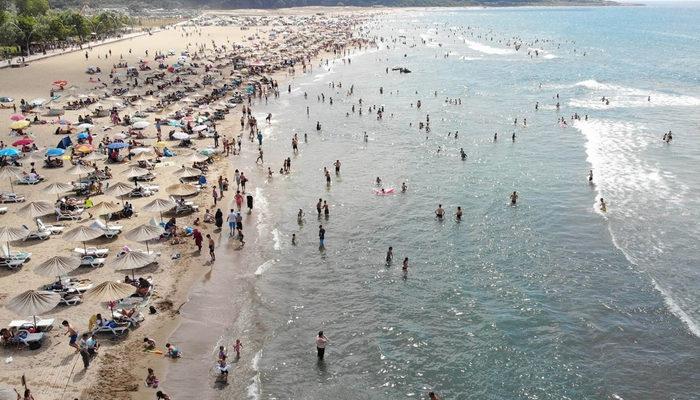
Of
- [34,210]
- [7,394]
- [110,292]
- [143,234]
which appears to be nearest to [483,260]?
[143,234]

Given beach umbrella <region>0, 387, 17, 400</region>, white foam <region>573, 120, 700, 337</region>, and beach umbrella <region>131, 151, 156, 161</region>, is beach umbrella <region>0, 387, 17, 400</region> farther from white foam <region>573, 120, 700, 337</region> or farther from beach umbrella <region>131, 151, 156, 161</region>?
white foam <region>573, 120, 700, 337</region>

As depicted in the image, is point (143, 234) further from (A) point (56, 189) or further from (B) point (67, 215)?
(A) point (56, 189)

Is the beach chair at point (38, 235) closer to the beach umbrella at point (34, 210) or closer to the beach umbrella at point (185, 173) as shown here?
the beach umbrella at point (34, 210)

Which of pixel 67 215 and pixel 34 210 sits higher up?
pixel 34 210

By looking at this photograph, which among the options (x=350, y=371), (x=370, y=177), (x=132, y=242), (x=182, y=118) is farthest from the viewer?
(x=182, y=118)

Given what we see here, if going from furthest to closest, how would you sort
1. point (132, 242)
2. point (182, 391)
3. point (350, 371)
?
point (132, 242) → point (350, 371) → point (182, 391)

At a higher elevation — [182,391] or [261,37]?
[261,37]

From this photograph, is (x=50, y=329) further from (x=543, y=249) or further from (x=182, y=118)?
(x=182, y=118)

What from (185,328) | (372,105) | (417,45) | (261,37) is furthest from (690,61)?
(185,328)
